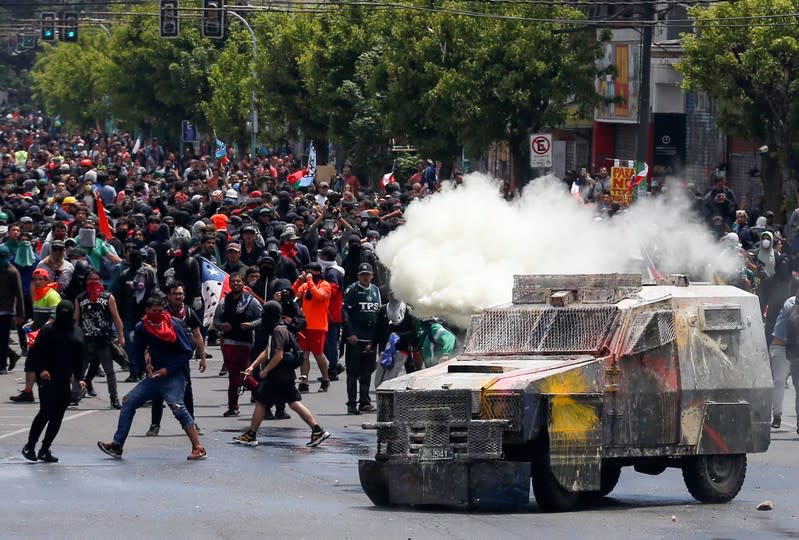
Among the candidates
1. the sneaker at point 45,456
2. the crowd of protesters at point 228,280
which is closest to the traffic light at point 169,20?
the crowd of protesters at point 228,280

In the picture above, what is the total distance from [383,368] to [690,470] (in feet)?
16.7

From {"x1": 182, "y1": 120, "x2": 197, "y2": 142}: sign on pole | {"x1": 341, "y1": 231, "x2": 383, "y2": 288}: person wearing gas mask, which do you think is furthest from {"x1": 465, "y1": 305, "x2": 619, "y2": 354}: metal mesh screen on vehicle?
{"x1": 182, "y1": 120, "x2": 197, "y2": 142}: sign on pole

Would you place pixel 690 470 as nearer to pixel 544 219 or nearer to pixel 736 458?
pixel 736 458

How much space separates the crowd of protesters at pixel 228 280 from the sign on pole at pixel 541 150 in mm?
4078

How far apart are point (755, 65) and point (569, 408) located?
21678 millimetres

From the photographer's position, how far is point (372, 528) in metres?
12.1

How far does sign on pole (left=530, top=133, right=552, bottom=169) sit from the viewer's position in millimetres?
35969

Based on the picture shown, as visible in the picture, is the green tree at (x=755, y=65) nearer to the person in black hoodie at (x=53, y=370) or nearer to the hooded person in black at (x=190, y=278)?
the hooded person in black at (x=190, y=278)

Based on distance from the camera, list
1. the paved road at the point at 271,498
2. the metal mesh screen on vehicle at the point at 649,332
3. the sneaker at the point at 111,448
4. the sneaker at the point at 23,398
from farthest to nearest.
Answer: the sneaker at the point at 23,398 → the sneaker at the point at 111,448 → the metal mesh screen on vehicle at the point at 649,332 → the paved road at the point at 271,498

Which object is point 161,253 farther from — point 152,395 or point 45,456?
point 45,456

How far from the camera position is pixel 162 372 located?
15844 mm

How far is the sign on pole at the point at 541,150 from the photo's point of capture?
118ft

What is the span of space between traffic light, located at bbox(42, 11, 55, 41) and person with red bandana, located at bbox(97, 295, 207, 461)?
38.6m

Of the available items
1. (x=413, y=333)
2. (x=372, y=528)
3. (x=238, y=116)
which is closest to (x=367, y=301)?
(x=413, y=333)
